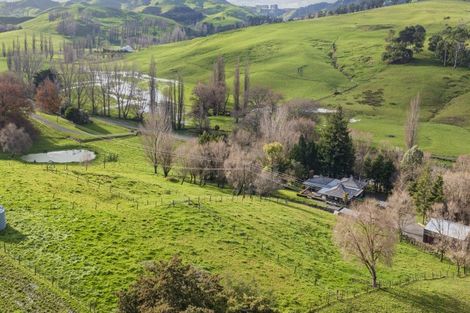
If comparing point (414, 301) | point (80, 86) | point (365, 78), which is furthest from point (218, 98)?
point (414, 301)

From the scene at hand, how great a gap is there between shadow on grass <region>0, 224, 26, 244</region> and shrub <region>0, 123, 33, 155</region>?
38.4 meters

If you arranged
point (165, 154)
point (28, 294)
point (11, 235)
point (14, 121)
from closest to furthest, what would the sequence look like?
point (28, 294)
point (11, 235)
point (165, 154)
point (14, 121)

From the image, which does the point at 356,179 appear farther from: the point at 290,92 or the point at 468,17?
the point at 468,17

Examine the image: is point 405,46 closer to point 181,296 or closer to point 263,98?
point 263,98

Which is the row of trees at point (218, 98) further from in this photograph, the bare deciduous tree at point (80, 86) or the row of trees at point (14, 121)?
the row of trees at point (14, 121)

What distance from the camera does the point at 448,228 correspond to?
58375 mm

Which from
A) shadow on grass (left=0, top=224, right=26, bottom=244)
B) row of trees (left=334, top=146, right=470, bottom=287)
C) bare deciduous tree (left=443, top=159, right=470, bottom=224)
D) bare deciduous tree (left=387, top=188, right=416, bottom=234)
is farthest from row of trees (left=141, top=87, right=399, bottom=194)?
shadow on grass (left=0, top=224, right=26, bottom=244)

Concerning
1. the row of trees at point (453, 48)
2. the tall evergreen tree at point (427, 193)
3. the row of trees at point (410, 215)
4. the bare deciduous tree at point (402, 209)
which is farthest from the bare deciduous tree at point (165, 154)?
the row of trees at point (453, 48)

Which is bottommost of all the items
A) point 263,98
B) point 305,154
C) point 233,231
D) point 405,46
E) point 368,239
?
point 305,154

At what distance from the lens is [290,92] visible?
143875 mm

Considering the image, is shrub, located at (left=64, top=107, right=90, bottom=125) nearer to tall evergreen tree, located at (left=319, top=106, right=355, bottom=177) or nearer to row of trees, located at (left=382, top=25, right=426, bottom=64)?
tall evergreen tree, located at (left=319, top=106, right=355, bottom=177)

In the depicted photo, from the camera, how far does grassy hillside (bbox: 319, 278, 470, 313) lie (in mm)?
33844

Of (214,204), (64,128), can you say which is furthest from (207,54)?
(214,204)

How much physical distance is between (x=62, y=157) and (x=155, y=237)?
143 feet
